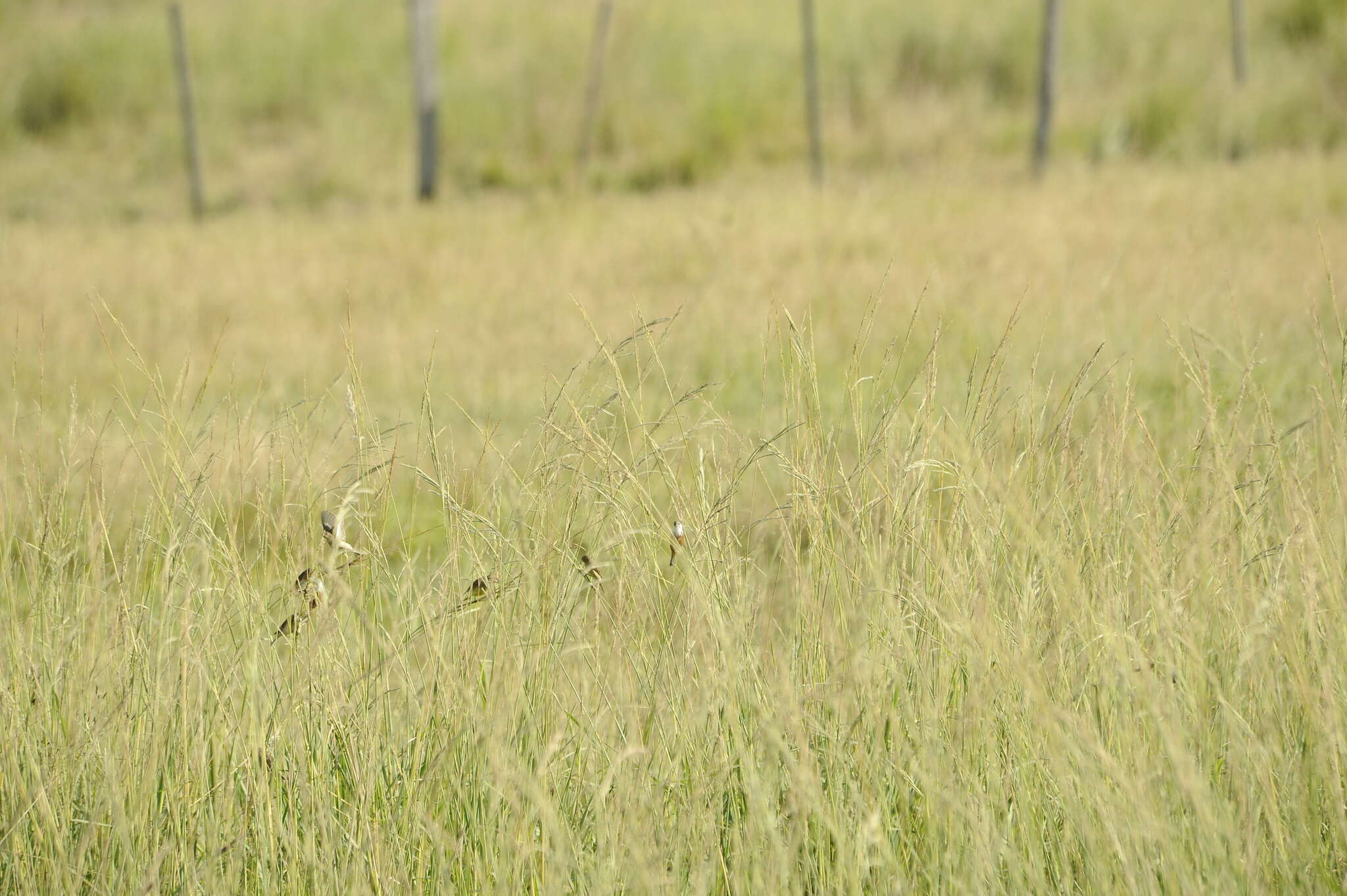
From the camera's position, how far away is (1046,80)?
28.1ft

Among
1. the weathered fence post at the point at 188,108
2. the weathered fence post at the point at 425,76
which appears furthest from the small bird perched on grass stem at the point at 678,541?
the weathered fence post at the point at 188,108

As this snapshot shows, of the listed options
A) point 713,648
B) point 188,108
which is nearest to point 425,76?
point 188,108

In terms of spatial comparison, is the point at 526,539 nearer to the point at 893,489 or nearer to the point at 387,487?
the point at 387,487

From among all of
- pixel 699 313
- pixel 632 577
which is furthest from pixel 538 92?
pixel 632 577

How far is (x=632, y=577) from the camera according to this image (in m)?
1.87

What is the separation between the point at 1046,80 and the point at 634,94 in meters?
4.85

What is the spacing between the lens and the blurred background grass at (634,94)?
33.2ft

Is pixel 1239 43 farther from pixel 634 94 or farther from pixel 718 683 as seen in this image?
pixel 718 683

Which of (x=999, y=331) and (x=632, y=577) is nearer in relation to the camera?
(x=632, y=577)

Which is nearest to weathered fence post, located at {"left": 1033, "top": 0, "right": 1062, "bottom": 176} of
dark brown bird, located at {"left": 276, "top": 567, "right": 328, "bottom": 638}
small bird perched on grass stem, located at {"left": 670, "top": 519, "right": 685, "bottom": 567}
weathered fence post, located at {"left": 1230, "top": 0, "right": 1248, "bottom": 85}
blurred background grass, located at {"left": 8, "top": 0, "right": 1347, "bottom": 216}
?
blurred background grass, located at {"left": 8, "top": 0, "right": 1347, "bottom": 216}

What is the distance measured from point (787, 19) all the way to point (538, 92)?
343 centimetres

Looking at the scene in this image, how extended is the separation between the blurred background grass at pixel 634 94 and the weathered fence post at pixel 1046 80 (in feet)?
3.31

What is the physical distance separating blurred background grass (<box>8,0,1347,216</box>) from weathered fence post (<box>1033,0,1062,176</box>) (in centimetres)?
101

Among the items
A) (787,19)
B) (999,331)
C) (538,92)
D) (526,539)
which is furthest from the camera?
(787,19)
